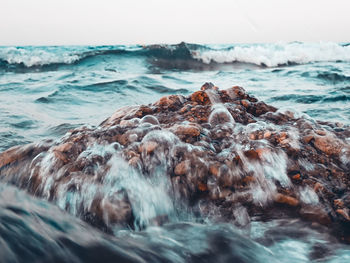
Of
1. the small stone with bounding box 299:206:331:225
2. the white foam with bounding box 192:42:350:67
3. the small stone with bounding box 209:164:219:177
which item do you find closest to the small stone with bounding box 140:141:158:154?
the small stone with bounding box 209:164:219:177

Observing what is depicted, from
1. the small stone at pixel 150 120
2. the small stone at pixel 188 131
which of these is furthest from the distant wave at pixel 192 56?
the small stone at pixel 188 131

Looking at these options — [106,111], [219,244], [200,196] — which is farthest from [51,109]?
[219,244]

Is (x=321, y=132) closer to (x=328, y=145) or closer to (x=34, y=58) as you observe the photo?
(x=328, y=145)

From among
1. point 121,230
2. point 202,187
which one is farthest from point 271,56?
point 121,230

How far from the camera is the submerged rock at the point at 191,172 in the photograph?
1.83 metres

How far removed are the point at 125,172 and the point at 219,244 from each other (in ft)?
2.58

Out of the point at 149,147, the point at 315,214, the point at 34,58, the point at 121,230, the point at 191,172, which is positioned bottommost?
the point at 121,230

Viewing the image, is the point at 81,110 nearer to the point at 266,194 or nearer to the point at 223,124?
the point at 223,124

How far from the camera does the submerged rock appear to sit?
72.0 inches

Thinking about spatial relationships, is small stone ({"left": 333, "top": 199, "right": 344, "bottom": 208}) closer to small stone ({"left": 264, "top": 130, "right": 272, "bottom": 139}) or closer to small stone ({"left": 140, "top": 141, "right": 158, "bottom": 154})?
small stone ({"left": 264, "top": 130, "right": 272, "bottom": 139})

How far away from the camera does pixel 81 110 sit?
527 centimetres

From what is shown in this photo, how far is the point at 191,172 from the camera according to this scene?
2.03 metres

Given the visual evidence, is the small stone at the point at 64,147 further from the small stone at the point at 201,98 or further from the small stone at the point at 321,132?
the small stone at the point at 321,132

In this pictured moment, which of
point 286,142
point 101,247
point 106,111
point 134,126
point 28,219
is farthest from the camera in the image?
point 106,111
